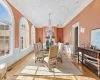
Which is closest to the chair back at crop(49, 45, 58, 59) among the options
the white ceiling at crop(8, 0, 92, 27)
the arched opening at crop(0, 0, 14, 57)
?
the arched opening at crop(0, 0, 14, 57)

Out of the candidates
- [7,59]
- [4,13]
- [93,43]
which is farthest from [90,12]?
[7,59]

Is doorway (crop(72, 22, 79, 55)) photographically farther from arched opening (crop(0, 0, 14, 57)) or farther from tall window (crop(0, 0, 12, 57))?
tall window (crop(0, 0, 12, 57))

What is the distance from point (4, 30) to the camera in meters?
5.61

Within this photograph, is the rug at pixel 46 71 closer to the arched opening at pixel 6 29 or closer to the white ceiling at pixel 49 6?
the arched opening at pixel 6 29

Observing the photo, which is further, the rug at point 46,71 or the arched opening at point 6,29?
the arched opening at point 6,29

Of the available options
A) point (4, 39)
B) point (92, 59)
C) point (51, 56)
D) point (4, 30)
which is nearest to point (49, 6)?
point (4, 30)

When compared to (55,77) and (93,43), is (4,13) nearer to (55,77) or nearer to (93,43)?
(55,77)

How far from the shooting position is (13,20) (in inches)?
241

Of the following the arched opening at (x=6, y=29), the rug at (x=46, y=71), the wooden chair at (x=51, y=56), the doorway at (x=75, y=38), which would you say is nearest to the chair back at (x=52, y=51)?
the wooden chair at (x=51, y=56)

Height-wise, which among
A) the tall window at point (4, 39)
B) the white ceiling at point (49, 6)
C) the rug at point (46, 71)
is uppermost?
the white ceiling at point (49, 6)

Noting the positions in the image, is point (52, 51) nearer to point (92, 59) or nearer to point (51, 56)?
point (51, 56)

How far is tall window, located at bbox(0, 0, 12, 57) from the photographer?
526 cm

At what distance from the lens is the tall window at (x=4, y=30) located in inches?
207

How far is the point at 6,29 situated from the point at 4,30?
0.18m
